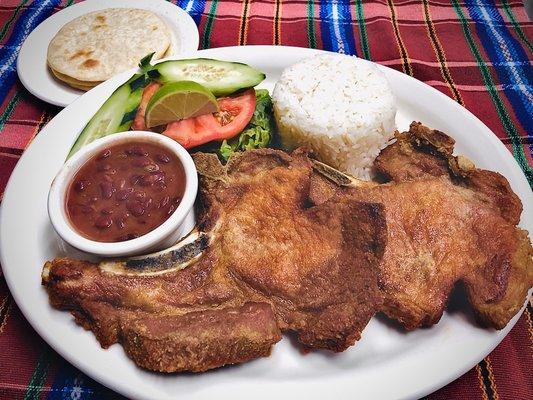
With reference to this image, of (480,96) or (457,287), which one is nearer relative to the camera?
(457,287)

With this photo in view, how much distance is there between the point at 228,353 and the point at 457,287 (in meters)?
1.01

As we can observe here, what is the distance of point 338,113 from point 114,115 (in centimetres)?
125

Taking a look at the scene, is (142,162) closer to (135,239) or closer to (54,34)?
(135,239)

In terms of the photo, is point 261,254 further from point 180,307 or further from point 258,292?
point 180,307

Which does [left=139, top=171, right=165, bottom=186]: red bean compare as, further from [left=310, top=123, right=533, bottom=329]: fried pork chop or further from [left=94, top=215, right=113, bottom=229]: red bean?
[left=310, top=123, right=533, bottom=329]: fried pork chop

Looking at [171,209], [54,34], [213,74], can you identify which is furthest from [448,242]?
[54,34]

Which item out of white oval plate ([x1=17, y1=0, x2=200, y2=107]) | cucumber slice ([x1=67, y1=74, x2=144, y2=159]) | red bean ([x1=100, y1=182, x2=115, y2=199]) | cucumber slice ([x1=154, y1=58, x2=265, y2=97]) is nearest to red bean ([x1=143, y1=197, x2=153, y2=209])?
red bean ([x1=100, y1=182, x2=115, y2=199])

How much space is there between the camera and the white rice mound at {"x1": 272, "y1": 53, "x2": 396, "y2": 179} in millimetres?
2744

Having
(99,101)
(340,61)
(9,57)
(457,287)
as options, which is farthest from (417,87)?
(9,57)

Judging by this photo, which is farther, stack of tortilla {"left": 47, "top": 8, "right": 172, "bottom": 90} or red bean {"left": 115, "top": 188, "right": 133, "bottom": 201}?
stack of tortilla {"left": 47, "top": 8, "right": 172, "bottom": 90}

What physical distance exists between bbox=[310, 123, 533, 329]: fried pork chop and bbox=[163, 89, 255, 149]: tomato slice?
622 mm

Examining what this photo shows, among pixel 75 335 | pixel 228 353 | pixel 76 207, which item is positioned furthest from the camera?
pixel 76 207

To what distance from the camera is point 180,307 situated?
1916mm

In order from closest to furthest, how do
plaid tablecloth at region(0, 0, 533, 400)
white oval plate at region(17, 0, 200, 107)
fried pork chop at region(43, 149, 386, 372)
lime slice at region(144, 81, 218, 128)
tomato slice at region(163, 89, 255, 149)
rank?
fried pork chop at region(43, 149, 386, 372)
lime slice at region(144, 81, 218, 128)
tomato slice at region(163, 89, 255, 149)
plaid tablecloth at region(0, 0, 533, 400)
white oval plate at region(17, 0, 200, 107)
